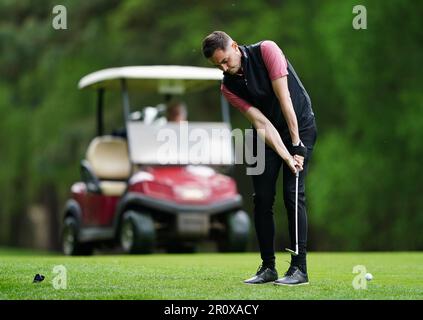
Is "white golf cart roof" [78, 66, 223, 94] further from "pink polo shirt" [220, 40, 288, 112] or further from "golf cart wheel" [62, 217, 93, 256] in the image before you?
"pink polo shirt" [220, 40, 288, 112]

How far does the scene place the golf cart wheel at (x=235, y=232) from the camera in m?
14.6

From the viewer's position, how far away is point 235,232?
14.6 meters

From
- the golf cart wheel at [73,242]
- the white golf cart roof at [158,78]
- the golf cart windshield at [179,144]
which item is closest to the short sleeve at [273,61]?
the golf cart windshield at [179,144]

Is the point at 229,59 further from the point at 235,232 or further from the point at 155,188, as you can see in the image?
the point at 235,232

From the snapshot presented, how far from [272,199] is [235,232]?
6859mm

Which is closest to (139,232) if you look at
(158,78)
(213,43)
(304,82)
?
(158,78)

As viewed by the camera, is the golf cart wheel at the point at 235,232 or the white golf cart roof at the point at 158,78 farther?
the white golf cart roof at the point at 158,78

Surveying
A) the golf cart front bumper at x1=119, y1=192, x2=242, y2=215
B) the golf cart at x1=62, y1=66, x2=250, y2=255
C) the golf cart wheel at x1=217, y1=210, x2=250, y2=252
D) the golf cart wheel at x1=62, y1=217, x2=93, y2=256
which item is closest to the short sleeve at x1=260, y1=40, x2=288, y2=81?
the golf cart at x1=62, y1=66, x2=250, y2=255

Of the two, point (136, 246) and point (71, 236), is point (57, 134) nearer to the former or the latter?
point (71, 236)

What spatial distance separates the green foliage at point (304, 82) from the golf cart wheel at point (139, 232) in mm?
9340

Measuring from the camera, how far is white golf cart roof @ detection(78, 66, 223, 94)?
50.6 feet

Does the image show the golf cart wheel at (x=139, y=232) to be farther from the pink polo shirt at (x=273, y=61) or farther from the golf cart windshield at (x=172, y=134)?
the pink polo shirt at (x=273, y=61)
